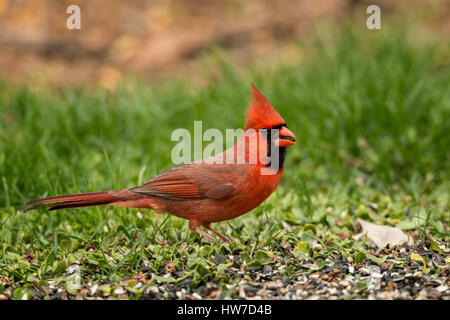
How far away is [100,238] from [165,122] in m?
2.31

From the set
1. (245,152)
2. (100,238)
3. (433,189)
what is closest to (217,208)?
(245,152)

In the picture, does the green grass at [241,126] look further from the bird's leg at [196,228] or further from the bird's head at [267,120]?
the bird's head at [267,120]

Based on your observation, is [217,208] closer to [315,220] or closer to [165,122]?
[315,220]

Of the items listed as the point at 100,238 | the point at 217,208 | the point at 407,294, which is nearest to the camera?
the point at 407,294

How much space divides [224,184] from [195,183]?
21 centimetres

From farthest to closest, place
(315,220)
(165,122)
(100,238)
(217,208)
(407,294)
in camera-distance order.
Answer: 1. (165,122)
2. (315,220)
3. (100,238)
4. (217,208)
5. (407,294)

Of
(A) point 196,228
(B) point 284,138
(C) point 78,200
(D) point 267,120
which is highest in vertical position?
(D) point 267,120

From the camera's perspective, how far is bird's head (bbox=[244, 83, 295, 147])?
10.3ft

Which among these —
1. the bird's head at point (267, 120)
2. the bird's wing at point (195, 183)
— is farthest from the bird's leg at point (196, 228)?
the bird's head at point (267, 120)

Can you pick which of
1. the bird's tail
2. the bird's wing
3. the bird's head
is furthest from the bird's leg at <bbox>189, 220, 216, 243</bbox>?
the bird's head

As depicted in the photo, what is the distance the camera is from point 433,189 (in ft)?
15.1

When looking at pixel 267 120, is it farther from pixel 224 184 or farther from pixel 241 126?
pixel 241 126

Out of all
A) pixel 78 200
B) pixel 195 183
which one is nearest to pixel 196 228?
pixel 195 183

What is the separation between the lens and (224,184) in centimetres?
323
